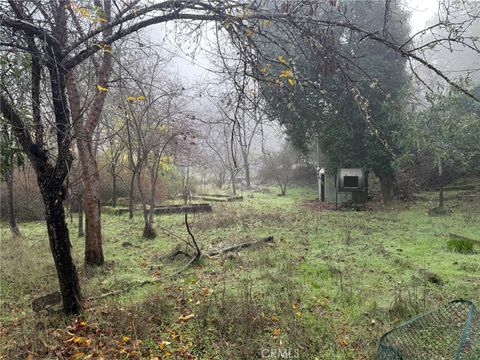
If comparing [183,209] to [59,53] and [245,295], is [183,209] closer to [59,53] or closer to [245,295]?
[245,295]

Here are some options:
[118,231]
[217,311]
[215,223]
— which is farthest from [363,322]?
[118,231]

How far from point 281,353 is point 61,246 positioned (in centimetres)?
247

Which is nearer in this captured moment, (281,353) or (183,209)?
(281,353)

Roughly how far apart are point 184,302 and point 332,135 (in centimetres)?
1126

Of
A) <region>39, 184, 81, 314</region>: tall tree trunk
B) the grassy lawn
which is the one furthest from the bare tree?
the grassy lawn

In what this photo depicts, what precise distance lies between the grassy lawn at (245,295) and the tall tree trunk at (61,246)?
0.68ft

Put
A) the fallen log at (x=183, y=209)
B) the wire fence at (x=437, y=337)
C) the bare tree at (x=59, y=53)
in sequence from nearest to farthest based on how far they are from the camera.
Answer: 1. the wire fence at (x=437, y=337)
2. the bare tree at (x=59, y=53)
3. the fallen log at (x=183, y=209)

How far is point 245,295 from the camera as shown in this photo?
4.50 metres

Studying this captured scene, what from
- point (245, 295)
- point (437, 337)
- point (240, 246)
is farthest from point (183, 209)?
point (437, 337)

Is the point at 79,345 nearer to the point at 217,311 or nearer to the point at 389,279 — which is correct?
the point at 217,311

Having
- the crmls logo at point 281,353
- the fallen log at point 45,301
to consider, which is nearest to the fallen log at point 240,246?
the fallen log at point 45,301

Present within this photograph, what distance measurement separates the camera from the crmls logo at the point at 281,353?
329cm

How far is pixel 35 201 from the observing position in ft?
42.5

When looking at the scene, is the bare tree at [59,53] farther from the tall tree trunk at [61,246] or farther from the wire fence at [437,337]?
the wire fence at [437,337]
